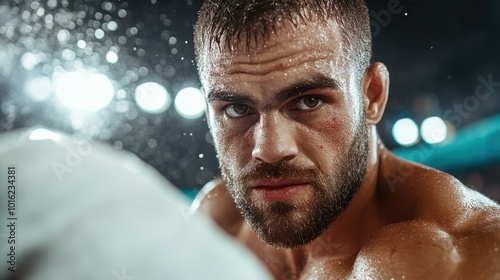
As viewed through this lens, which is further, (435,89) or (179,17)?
(435,89)

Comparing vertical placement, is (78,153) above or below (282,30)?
above

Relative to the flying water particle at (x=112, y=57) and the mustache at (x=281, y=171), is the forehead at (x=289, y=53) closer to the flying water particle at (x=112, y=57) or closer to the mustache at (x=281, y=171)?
the mustache at (x=281, y=171)

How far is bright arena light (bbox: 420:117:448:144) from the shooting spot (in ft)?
11.3

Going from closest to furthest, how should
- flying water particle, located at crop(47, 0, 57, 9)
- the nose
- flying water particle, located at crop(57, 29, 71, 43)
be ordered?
the nose < flying water particle, located at crop(47, 0, 57, 9) < flying water particle, located at crop(57, 29, 71, 43)

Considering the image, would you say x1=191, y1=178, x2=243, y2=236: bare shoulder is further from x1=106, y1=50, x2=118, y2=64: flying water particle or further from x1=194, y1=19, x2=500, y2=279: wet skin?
x1=106, y1=50, x2=118, y2=64: flying water particle

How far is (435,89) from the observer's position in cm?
324

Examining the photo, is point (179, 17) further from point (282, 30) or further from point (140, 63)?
point (282, 30)

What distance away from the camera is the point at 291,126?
0.94 meters

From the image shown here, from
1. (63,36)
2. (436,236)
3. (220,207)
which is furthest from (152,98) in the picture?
(436,236)

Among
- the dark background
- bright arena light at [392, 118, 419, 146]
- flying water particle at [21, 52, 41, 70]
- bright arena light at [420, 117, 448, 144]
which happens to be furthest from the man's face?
bright arena light at [420, 117, 448, 144]

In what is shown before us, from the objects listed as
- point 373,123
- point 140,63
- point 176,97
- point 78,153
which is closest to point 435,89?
point 176,97

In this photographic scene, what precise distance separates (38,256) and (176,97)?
196 cm

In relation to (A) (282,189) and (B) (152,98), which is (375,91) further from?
(B) (152,98)

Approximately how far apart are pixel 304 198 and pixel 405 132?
257cm
